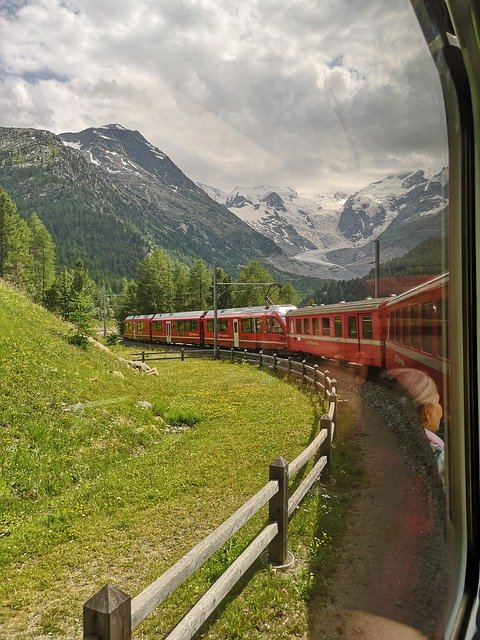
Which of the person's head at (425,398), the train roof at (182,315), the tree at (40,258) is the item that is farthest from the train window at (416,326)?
the tree at (40,258)

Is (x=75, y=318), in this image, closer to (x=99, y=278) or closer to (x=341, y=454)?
(x=341, y=454)

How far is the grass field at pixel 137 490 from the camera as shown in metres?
3.31

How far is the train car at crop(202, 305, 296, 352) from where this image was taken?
18391 millimetres

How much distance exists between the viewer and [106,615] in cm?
180

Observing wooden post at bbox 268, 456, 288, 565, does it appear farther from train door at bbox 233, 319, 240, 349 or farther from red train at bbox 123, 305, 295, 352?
train door at bbox 233, 319, 240, 349

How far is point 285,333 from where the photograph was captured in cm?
1777

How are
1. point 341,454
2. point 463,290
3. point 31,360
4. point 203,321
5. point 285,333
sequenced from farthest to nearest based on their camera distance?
point 203,321, point 285,333, point 31,360, point 341,454, point 463,290

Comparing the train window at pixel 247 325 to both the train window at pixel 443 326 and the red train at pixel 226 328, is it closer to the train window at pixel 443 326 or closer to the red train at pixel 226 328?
the red train at pixel 226 328

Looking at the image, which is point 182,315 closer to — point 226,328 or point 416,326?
point 226,328

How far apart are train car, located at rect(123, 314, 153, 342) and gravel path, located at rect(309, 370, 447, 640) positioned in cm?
2898

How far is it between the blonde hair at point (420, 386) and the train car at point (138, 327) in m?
31.2

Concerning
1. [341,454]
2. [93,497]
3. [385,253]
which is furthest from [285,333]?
[385,253]

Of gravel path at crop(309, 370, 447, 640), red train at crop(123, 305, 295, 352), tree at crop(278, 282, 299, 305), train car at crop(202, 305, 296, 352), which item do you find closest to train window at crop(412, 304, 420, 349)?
gravel path at crop(309, 370, 447, 640)

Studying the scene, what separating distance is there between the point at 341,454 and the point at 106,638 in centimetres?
451
